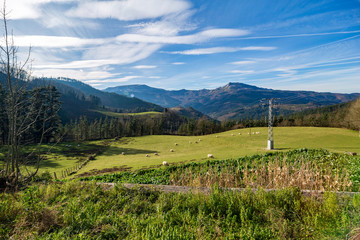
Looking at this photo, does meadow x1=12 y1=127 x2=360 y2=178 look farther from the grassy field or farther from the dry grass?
the dry grass

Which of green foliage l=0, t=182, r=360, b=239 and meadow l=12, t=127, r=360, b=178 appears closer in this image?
green foliage l=0, t=182, r=360, b=239

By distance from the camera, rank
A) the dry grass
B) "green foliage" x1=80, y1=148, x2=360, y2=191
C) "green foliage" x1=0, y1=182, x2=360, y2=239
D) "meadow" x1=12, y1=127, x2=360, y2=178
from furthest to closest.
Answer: "meadow" x1=12, y1=127, x2=360, y2=178 → "green foliage" x1=80, y1=148, x2=360, y2=191 → the dry grass → "green foliage" x1=0, y1=182, x2=360, y2=239

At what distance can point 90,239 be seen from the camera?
479 centimetres

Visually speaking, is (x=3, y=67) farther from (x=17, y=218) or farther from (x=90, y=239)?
(x=90, y=239)

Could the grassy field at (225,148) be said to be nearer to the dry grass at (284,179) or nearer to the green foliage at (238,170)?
the green foliage at (238,170)

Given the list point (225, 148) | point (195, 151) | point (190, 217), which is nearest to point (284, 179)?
point (190, 217)

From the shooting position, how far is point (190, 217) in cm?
562

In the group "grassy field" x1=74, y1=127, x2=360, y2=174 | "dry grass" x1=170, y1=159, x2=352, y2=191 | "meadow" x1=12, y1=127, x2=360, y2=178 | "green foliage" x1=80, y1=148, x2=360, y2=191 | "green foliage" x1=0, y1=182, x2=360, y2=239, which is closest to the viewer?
"green foliage" x1=0, y1=182, x2=360, y2=239

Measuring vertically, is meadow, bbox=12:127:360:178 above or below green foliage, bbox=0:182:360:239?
below

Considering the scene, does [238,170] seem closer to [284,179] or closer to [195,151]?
[284,179]

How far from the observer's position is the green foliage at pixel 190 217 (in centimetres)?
485

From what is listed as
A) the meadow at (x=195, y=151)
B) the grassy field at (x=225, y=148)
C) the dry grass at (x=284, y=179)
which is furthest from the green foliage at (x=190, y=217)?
the grassy field at (x=225, y=148)

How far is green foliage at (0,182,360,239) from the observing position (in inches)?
191

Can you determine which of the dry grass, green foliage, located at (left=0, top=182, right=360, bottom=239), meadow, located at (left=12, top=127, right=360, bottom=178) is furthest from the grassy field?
green foliage, located at (left=0, top=182, right=360, bottom=239)
